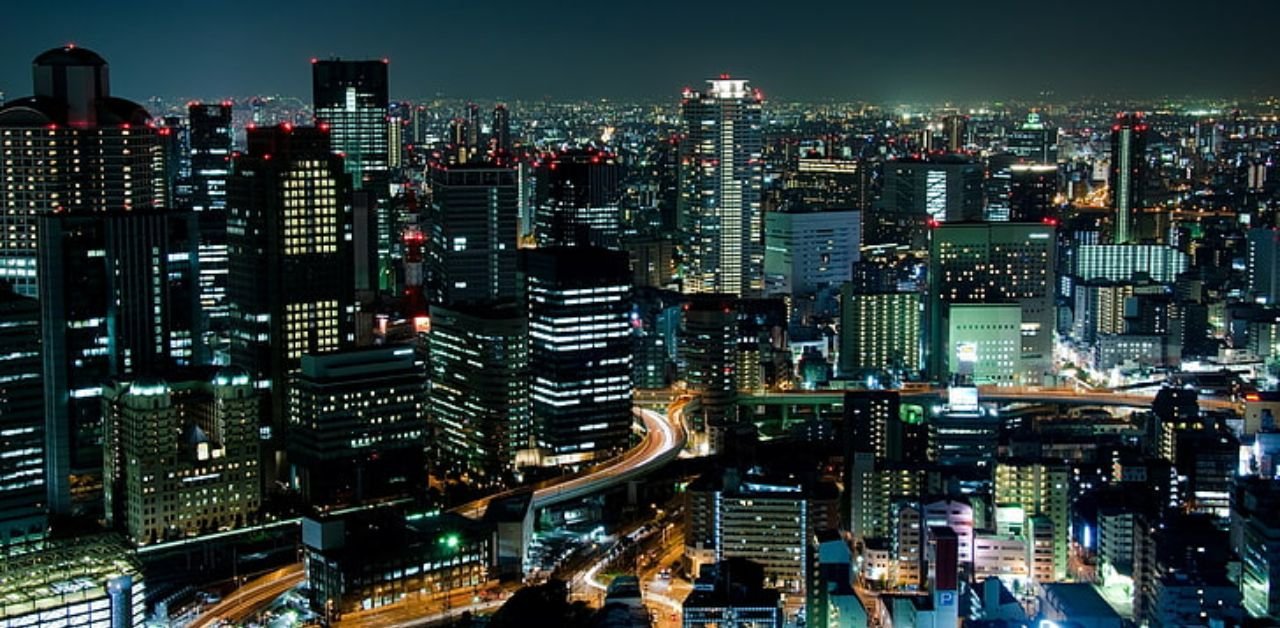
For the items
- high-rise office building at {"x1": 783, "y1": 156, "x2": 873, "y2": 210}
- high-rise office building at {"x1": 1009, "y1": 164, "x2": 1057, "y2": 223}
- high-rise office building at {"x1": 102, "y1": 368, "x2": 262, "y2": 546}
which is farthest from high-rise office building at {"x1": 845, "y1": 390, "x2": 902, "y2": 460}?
high-rise office building at {"x1": 783, "y1": 156, "x2": 873, "y2": 210}

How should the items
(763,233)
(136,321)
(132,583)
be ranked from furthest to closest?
(763,233), (136,321), (132,583)

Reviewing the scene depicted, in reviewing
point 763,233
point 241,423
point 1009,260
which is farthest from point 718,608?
point 763,233

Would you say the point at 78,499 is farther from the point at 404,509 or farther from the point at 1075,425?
the point at 1075,425

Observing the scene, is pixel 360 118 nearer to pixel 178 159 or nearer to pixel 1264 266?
pixel 178 159

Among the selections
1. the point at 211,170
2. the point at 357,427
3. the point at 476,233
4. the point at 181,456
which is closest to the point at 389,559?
the point at 181,456

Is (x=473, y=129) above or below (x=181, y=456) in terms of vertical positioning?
above

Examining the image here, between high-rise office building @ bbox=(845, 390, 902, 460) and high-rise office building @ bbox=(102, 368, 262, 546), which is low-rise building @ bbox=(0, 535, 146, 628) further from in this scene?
high-rise office building @ bbox=(845, 390, 902, 460)

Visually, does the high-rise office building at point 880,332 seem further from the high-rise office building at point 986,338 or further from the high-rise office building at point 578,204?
the high-rise office building at point 578,204
